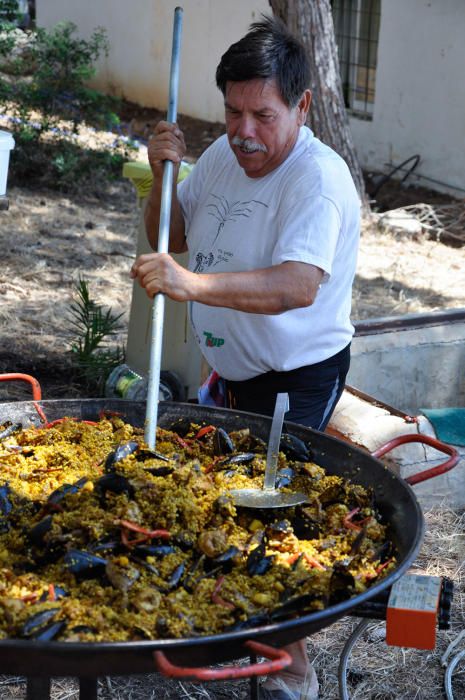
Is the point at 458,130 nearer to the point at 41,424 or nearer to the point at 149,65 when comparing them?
the point at 149,65

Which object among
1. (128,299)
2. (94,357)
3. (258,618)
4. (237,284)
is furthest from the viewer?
(128,299)

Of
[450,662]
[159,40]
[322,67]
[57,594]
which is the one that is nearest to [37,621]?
[57,594]

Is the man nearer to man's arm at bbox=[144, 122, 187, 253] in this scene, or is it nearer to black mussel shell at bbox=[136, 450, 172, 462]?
man's arm at bbox=[144, 122, 187, 253]

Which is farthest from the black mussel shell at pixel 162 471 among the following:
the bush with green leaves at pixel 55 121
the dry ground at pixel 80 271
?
the bush with green leaves at pixel 55 121

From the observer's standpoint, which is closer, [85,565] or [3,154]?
[85,565]

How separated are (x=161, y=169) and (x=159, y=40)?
452 inches

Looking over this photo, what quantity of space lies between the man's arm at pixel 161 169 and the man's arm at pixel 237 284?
18.0 inches

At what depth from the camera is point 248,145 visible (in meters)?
2.58

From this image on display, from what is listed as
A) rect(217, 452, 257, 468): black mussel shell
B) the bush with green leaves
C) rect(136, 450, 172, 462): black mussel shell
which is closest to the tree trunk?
the bush with green leaves

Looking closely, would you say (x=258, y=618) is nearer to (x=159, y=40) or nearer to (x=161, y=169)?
(x=161, y=169)

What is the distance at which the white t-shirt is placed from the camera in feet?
8.30

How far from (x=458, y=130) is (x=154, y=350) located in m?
7.72

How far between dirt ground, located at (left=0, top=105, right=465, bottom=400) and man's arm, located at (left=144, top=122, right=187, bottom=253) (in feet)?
7.19

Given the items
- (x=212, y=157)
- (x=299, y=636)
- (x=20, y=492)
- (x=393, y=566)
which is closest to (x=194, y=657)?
(x=299, y=636)
